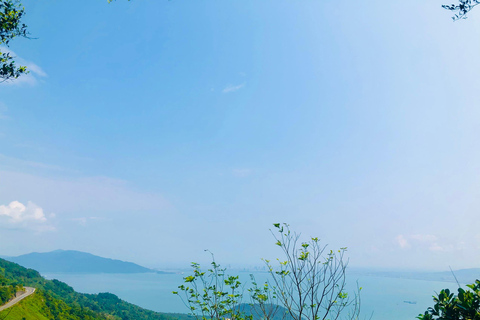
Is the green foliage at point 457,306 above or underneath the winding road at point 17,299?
above

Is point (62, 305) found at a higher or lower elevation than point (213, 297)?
lower

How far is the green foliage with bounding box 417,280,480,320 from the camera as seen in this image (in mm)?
1813

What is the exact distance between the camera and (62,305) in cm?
4350

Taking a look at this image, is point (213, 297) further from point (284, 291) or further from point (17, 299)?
point (17, 299)

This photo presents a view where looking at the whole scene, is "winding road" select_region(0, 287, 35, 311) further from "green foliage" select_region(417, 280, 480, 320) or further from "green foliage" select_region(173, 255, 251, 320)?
"green foliage" select_region(417, 280, 480, 320)

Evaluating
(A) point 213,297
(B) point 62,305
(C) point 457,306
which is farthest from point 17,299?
(C) point 457,306

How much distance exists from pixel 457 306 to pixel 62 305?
53.8 m

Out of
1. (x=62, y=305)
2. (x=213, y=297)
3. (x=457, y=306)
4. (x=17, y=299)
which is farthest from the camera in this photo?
(x=62, y=305)

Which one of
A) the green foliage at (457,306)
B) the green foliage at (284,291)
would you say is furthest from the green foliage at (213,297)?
the green foliage at (457,306)

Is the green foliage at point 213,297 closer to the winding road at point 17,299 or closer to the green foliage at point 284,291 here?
the green foliage at point 284,291

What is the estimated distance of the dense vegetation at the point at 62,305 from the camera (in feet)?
124

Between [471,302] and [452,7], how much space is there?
297 centimetres

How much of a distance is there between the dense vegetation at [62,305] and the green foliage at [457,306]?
41.1 meters

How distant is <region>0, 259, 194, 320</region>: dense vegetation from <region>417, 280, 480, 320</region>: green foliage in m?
41.1
